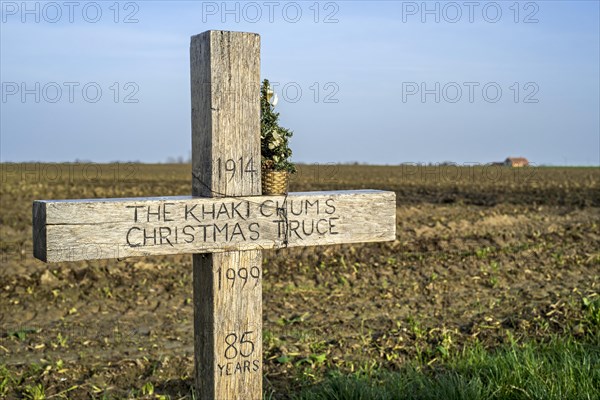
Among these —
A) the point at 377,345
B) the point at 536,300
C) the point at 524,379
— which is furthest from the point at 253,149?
the point at 536,300

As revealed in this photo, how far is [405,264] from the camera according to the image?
10031 millimetres

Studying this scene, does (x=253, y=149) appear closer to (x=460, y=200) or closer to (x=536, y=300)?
(x=536, y=300)

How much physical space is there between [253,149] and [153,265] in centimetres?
640

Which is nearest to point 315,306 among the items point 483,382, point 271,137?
point 483,382

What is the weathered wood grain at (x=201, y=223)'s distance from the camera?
3.57 meters

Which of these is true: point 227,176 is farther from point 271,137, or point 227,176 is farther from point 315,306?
point 315,306

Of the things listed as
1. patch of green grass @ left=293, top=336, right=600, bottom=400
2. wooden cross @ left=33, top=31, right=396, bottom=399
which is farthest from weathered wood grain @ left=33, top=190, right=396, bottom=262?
patch of green grass @ left=293, top=336, right=600, bottom=400

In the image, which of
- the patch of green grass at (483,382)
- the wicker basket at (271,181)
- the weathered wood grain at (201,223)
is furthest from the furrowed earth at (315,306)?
the wicker basket at (271,181)

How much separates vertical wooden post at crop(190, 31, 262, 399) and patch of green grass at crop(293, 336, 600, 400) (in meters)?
1.15

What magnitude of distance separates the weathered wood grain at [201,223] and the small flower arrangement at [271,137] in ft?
0.66

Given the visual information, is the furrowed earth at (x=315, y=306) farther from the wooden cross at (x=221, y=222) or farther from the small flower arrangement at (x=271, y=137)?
the small flower arrangement at (x=271, y=137)

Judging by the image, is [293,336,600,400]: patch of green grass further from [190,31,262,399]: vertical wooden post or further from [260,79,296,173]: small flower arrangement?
[260,79,296,173]: small flower arrangement

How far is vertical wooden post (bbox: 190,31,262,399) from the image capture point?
12.4ft

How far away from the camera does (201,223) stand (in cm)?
378
